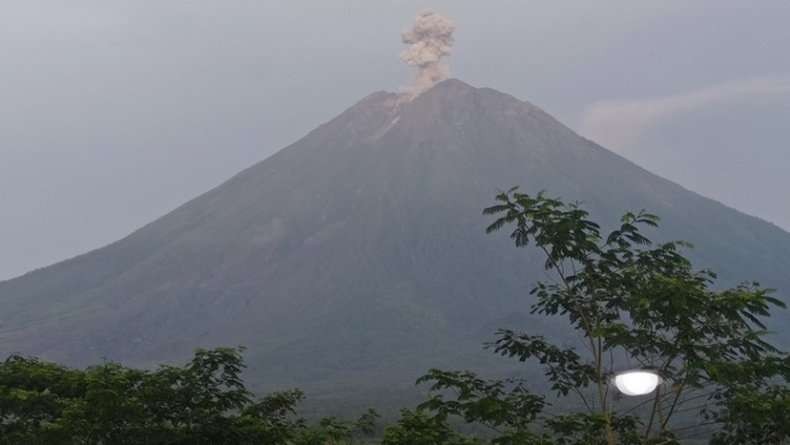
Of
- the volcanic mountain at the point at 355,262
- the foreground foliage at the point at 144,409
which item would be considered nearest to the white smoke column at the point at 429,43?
the volcanic mountain at the point at 355,262

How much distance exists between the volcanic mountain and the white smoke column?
17827 mm

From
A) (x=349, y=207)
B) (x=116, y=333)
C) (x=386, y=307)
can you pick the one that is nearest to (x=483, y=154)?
(x=349, y=207)

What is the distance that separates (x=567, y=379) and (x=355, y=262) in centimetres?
14190

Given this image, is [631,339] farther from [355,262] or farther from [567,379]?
[355,262]

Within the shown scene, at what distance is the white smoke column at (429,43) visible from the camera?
153250mm

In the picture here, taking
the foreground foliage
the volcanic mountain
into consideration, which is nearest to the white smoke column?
the volcanic mountain

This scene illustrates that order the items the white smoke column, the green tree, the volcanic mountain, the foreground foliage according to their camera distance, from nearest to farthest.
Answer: the green tree, the foreground foliage, the volcanic mountain, the white smoke column

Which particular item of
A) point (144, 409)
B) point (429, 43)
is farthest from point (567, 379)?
point (429, 43)

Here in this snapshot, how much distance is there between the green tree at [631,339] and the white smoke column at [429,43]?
475 ft

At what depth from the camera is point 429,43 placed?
15962 centimetres

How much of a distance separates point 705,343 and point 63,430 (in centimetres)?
666

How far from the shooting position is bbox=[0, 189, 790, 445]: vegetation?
9.81 meters

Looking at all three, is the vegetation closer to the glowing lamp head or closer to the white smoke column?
the glowing lamp head

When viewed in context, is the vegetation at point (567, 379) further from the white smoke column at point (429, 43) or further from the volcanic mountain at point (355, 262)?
the white smoke column at point (429, 43)
